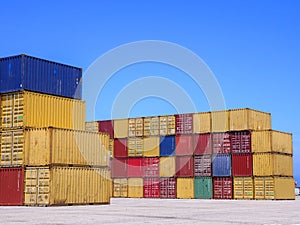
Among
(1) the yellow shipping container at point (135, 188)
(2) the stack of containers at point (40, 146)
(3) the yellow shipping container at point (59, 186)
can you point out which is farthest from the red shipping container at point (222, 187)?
(3) the yellow shipping container at point (59, 186)

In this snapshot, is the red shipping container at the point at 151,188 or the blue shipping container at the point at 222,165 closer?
the blue shipping container at the point at 222,165

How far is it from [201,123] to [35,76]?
2750 centimetres

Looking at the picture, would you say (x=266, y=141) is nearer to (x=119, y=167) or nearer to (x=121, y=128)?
(x=121, y=128)

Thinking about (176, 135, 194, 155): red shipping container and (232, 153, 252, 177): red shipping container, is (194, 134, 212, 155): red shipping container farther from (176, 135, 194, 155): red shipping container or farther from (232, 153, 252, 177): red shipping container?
(232, 153, 252, 177): red shipping container

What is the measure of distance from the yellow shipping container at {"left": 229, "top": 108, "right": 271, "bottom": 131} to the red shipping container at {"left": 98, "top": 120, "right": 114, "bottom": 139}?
1645 centimetres

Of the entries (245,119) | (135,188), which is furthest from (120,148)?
(245,119)

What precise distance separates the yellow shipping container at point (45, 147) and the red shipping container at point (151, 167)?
25.0 metres

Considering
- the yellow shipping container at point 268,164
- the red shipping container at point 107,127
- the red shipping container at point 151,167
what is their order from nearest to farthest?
the yellow shipping container at point 268,164, the red shipping container at point 151,167, the red shipping container at point 107,127

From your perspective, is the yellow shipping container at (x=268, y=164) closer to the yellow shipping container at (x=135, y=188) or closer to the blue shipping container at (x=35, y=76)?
the yellow shipping container at (x=135, y=188)

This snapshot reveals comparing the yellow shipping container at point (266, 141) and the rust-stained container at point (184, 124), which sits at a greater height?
the rust-stained container at point (184, 124)

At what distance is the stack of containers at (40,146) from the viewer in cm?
3378

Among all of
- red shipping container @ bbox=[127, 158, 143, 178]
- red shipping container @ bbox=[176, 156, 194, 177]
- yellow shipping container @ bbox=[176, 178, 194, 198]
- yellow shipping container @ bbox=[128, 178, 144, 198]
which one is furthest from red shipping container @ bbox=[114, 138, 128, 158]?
yellow shipping container @ bbox=[176, 178, 194, 198]

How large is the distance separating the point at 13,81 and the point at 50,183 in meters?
7.92

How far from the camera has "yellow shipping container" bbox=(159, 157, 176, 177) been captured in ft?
195
